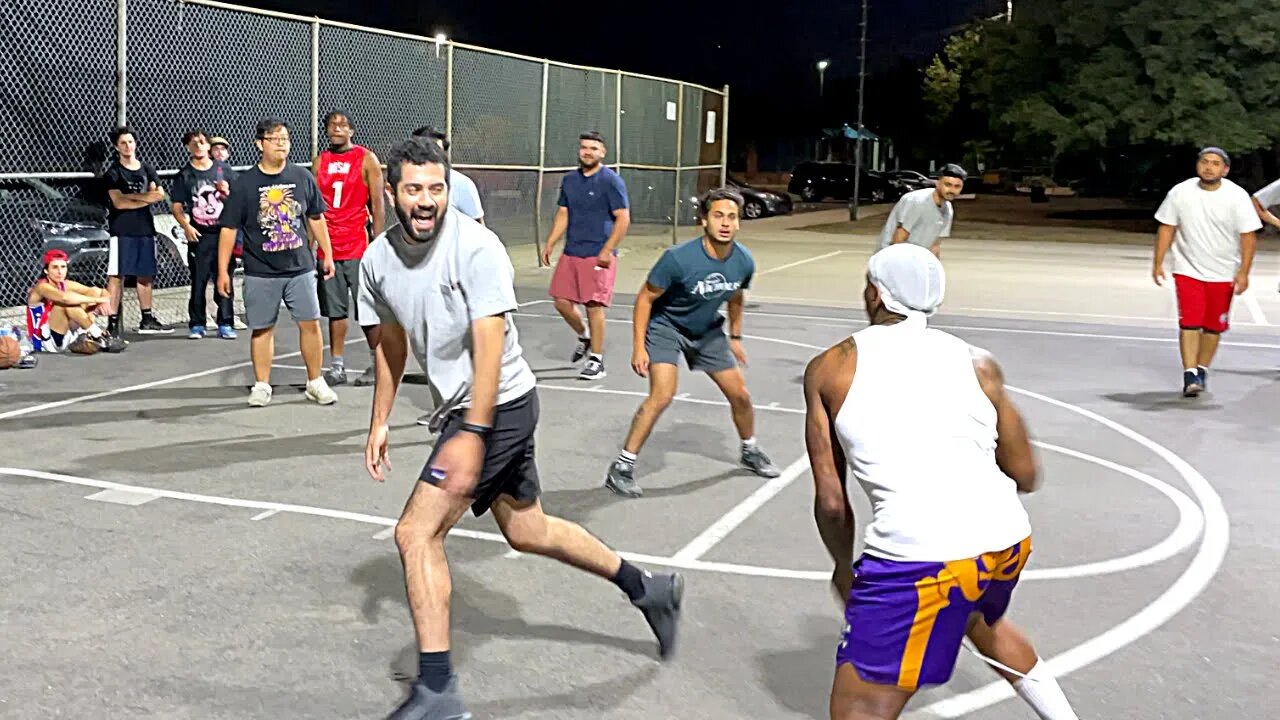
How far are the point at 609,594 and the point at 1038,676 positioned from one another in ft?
7.35

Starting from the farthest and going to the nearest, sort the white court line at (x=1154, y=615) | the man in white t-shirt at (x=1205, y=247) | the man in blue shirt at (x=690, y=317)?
the man in white t-shirt at (x=1205, y=247)
the man in blue shirt at (x=690, y=317)
the white court line at (x=1154, y=615)

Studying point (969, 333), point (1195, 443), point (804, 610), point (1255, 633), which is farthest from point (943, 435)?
point (969, 333)

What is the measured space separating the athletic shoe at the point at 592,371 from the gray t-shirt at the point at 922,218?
105 inches

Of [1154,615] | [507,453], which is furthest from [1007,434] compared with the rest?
[1154,615]

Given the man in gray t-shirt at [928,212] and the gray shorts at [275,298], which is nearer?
the gray shorts at [275,298]

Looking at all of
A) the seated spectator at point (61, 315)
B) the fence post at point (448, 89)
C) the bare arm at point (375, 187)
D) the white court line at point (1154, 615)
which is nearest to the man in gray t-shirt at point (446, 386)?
the white court line at point (1154, 615)

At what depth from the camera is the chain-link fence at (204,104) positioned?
13.5m

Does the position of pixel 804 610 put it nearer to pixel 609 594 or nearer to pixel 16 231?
pixel 609 594

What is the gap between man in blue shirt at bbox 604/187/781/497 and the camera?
7223mm

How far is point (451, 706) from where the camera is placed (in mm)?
4094

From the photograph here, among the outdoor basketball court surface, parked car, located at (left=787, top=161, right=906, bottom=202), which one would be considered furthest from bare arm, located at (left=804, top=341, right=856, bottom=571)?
parked car, located at (left=787, top=161, right=906, bottom=202)

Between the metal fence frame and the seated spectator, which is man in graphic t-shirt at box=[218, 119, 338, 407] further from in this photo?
the metal fence frame

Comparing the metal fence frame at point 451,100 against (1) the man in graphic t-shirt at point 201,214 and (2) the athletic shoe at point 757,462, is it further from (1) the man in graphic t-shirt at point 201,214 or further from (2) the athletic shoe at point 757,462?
(2) the athletic shoe at point 757,462

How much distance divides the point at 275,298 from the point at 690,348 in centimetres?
357
